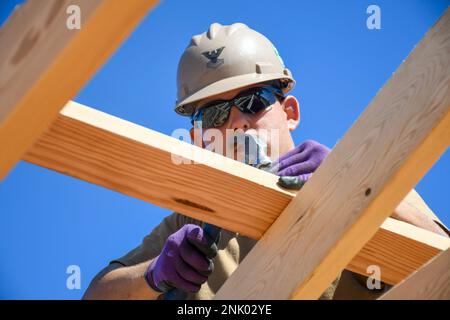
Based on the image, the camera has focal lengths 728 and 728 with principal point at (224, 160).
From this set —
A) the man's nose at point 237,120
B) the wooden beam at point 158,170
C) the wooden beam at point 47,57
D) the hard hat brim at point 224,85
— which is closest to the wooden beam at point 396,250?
the wooden beam at point 158,170

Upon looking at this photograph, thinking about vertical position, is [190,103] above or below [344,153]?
above

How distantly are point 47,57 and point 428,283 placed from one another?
1252mm

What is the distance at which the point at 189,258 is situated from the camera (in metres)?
2.44

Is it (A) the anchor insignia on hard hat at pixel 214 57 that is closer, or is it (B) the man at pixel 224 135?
(B) the man at pixel 224 135

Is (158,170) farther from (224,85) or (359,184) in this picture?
(224,85)

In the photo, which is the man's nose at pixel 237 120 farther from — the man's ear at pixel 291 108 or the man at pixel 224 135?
the man's ear at pixel 291 108

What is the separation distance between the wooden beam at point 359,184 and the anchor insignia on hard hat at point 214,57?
2.04 metres

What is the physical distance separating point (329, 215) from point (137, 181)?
20.6 inches

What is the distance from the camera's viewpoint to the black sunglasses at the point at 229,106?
12.4 ft

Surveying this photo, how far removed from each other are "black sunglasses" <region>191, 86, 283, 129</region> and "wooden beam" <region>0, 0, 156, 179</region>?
7.95 ft
